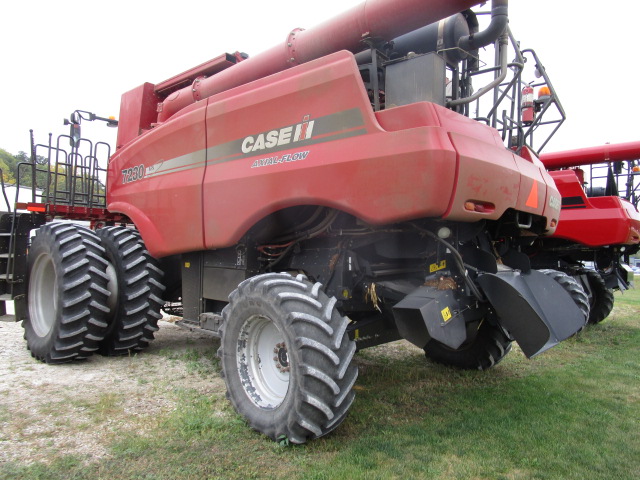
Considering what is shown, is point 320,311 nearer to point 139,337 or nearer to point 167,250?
point 167,250

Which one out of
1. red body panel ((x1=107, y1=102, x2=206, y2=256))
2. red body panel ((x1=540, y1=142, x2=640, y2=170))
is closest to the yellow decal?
red body panel ((x1=107, y1=102, x2=206, y2=256))

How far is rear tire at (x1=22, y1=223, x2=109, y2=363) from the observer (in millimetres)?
4961

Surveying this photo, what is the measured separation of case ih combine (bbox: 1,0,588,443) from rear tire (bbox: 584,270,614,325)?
460cm

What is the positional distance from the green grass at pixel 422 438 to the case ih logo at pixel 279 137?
2002mm

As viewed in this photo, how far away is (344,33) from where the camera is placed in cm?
379

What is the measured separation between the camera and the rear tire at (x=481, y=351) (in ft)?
16.0

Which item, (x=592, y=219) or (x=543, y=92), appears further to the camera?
(x=592, y=219)

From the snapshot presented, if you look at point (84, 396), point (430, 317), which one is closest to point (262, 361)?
point (430, 317)

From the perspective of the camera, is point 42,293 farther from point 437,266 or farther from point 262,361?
point 437,266

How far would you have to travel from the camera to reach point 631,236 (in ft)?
26.6

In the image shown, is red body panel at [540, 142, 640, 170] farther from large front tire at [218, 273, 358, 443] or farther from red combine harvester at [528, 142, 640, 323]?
large front tire at [218, 273, 358, 443]

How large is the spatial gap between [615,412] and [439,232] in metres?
2.18

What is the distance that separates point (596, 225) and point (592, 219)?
11 cm

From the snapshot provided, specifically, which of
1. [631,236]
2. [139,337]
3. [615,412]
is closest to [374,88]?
[615,412]
